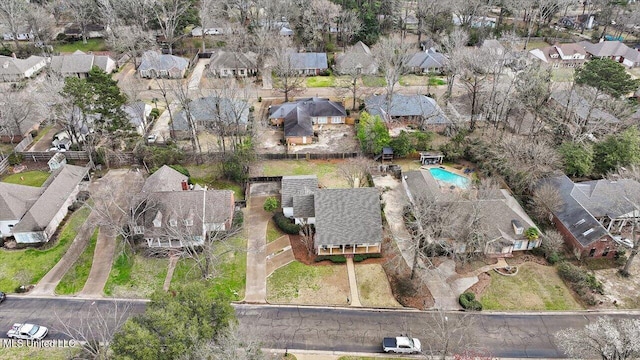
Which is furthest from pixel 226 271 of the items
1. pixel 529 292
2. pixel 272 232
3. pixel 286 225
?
pixel 529 292

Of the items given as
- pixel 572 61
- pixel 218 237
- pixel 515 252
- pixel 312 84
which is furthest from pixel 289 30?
pixel 515 252

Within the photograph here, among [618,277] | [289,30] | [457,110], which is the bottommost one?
[618,277]

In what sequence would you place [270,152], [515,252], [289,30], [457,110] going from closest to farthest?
1. [515,252]
2. [270,152]
3. [457,110]
4. [289,30]

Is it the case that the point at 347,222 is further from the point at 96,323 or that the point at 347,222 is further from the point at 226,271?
the point at 96,323

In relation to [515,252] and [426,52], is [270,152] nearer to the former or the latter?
[515,252]

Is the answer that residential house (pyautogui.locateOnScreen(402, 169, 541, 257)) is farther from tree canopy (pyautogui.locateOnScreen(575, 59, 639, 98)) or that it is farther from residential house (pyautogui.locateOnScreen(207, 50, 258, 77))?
residential house (pyautogui.locateOnScreen(207, 50, 258, 77))
